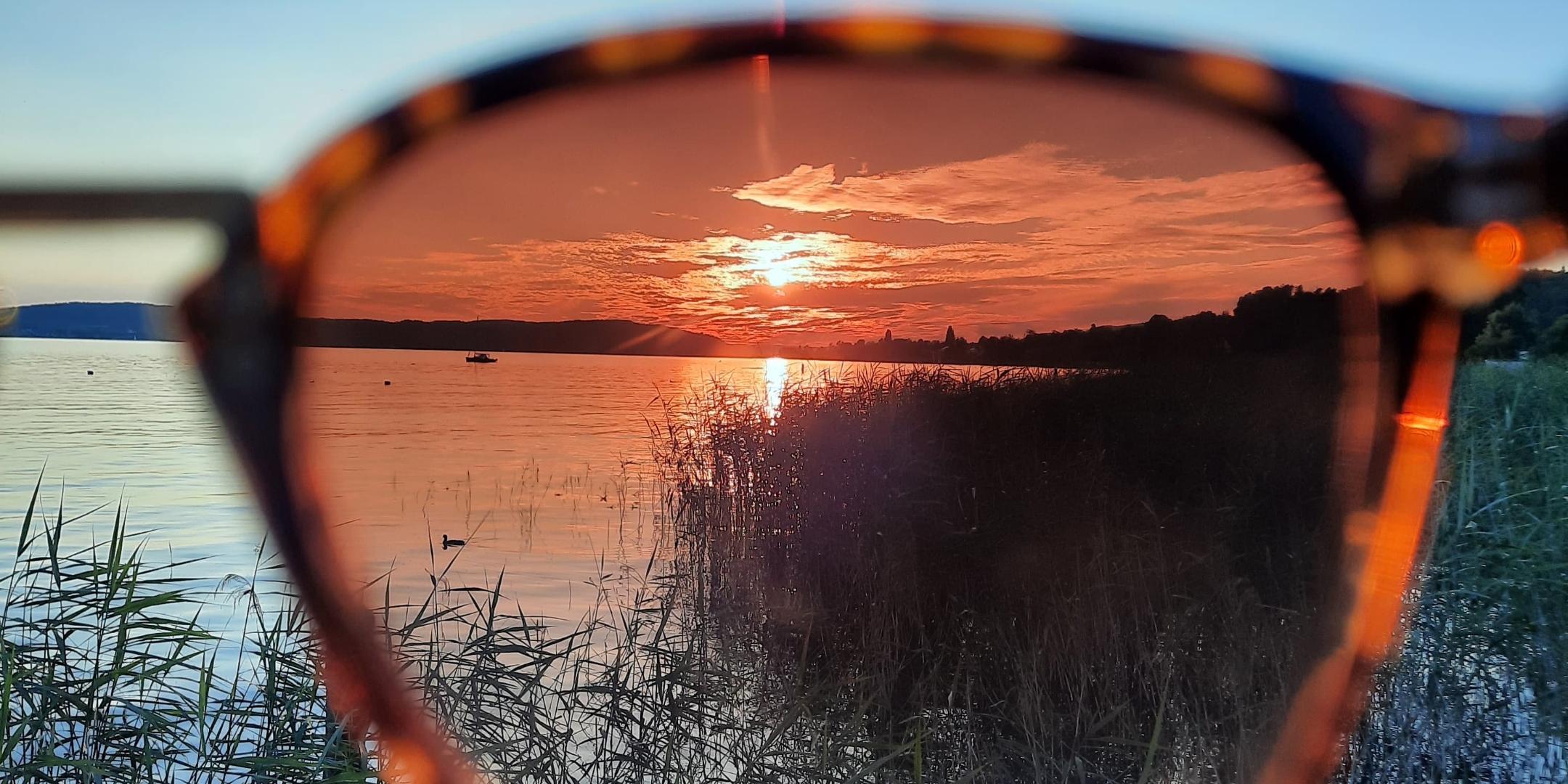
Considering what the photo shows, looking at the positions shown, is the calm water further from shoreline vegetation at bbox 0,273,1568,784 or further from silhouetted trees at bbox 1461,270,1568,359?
silhouetted trees at bbox 1461,270,1568,359

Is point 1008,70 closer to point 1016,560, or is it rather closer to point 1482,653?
point 1482,653

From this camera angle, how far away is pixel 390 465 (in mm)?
4270

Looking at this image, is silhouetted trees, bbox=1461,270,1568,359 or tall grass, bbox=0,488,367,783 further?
silhouetted trees, bbox=1461,270,1568,359

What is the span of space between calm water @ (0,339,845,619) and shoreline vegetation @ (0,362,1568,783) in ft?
0.55

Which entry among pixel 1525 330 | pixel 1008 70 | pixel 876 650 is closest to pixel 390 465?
pixel 876 650

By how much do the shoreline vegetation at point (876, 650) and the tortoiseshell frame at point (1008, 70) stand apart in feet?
2.44

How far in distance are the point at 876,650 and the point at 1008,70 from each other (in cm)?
237

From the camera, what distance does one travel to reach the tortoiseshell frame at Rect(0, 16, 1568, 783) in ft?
2.94

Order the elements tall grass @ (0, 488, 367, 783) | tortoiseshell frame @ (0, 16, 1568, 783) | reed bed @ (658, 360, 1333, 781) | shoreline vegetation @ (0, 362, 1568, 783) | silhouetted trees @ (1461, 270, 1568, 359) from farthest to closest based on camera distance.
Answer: silhouetted trees @ (1461, 270, 1568, 359)
reed bed @ (658, 360, 1333, 781)
shoreline vegetation @ (0, 362, 1568, 783)
tall grass @ (0, 488, 367, 783)
tortoiseshell frame @ (0, 16, 1568, 783)

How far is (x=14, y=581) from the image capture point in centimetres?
171

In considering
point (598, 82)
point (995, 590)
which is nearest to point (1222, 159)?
point (598, 82)

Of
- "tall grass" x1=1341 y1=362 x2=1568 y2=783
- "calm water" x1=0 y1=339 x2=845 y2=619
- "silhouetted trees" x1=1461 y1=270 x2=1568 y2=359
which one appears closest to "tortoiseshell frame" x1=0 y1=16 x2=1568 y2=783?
"calm water" x1=0 y1=339 x2=845 y2=619

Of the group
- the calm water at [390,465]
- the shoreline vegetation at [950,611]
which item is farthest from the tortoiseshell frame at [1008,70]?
the shoreline vegetation at [950,611]

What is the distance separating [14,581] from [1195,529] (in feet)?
10.2
